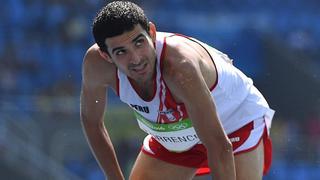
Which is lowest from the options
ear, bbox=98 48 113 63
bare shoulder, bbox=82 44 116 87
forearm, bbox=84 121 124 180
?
forearm, bbox=84 121 124 180

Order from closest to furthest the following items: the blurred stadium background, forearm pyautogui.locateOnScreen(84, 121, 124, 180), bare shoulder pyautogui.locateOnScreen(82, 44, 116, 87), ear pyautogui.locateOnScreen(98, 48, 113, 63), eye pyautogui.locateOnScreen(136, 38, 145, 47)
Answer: eye pyautogui.locateOnScreen(136, 38, 145, 47)
ear pyautogui.locateOnScreen(98, 48, 113, 63)
bare shoulder pyautogui.locateOnScreen(82, 44, 116, 87)
forearm pyautogui.locateOnScreen(84, 121, 124, 180)
the blurred stadium background

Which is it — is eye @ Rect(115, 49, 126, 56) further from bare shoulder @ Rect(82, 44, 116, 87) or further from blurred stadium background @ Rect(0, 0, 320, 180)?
blurred stadium background @ Rect(0, 0, 320, 180)

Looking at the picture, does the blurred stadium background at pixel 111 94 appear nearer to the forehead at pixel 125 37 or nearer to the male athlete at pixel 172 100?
the male athlete at pixel 172 100

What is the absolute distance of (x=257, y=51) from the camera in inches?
362

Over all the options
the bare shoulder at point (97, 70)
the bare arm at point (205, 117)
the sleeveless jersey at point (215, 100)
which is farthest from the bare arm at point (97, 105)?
the bare arm at point (205, 117)

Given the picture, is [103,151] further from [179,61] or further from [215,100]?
[179,61]

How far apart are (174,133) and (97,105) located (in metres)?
0.39

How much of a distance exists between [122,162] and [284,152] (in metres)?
1.82

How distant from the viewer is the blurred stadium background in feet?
24.3

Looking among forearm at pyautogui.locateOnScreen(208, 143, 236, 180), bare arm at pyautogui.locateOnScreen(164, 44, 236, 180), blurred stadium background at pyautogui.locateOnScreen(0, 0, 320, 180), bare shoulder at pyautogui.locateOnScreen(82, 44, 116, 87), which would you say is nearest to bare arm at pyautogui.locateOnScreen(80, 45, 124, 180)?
bare shoulder at pyautogui.locateOnScreen(82, 44, 116, 87)

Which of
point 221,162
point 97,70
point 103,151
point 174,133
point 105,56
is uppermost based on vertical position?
point 105,56

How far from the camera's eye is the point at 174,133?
3270 millimetres

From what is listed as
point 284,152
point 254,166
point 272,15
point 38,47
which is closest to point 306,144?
point 284,152

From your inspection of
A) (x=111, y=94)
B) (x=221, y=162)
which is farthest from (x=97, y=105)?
(x=111, y=94)
